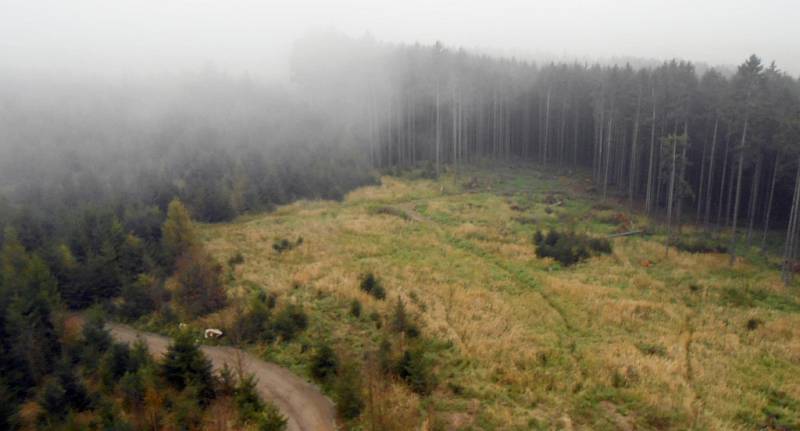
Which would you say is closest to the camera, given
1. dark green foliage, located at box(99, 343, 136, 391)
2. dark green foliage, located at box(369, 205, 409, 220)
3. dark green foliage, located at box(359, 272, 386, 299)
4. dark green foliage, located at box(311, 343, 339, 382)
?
dark green foliage, located at box(99, 343, 136, 391)

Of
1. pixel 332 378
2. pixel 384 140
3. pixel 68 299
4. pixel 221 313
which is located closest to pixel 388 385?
pixel 332 378

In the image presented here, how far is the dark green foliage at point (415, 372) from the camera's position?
18.0m

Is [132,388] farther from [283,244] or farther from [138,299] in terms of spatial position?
[283,244]

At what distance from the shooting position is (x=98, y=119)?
7369 cm

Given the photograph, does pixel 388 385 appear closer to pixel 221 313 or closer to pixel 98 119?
pixel 221 313

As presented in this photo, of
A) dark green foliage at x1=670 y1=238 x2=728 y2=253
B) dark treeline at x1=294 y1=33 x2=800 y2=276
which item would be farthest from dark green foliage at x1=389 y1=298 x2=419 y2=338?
dark treeline at x1=294 y1=33 x2=800 y2=276

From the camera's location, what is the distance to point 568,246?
125 feet

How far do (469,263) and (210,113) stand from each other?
63081 mm

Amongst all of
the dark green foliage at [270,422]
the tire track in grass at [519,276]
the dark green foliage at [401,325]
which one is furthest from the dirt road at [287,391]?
the tire track in grass at [519,276]

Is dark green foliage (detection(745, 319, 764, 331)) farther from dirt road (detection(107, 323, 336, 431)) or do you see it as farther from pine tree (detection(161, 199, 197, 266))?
pine tree (detection(161, 199, 197, 266))

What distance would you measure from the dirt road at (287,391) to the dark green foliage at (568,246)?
2430cm

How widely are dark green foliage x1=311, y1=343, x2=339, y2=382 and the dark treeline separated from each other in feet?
122

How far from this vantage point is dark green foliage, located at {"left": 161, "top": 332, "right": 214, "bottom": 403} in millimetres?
18234

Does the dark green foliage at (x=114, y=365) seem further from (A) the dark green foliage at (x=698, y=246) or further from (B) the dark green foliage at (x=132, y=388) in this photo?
(A) the dark green foliage at (x=698, y=246)
